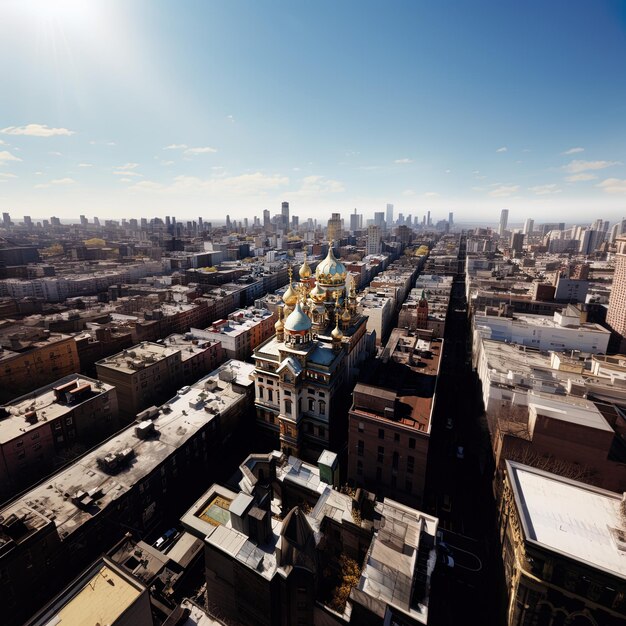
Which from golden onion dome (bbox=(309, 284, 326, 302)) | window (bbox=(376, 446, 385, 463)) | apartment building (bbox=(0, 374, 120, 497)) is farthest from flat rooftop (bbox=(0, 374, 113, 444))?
window (bbox=(376, 446, 385, 463))


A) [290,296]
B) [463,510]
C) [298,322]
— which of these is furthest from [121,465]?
[463,510]

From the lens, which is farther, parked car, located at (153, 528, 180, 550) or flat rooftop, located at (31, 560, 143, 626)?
parked car, located at (153, 528, 180, 550)

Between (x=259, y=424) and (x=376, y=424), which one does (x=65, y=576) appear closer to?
(x=259, y=424)

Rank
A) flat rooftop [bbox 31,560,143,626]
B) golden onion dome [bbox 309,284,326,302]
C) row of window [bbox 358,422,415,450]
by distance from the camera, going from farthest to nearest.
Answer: golden onion dome [bbox 309,284,326,302] → row of window [bbox 358,422,415,450] → flat rooftop [bbox 31,560,143,626]

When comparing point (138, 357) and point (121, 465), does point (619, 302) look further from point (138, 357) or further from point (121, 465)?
point (138, 357)

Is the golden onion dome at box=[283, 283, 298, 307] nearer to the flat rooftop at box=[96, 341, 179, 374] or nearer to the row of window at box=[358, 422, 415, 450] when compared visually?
the row of window at box=[358, 422, 415, 450]
